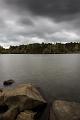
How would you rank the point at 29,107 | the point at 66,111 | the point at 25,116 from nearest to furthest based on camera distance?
the point at 66,111, the point at 25,116, the point at 29,107

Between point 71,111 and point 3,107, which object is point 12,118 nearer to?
point 3,107

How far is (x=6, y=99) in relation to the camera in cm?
2189

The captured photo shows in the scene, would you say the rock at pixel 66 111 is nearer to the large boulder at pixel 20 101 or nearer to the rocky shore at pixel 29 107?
the rocky shore at pixel 29 107

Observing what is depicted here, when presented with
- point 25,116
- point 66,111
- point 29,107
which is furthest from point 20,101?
point 66,111

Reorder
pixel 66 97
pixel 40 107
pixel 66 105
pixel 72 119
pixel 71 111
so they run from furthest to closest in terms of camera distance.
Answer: pixel 66 97, pixel 40 107, pixel 66 105, pixel 71 111, pixel 72 119

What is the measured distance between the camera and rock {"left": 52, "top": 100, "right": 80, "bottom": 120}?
1612 centimetres

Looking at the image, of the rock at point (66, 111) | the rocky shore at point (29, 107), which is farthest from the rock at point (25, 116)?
the rock at point (66, 111)

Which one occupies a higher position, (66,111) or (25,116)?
Answer: (66,111)

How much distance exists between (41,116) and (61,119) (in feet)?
17.5

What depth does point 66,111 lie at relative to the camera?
1700 centimetres

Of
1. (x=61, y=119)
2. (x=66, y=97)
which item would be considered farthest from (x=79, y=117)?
(x=66, y=97)

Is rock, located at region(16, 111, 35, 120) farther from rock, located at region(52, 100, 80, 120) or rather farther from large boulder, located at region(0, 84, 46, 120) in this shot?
rock, located at region(52, 100, 80, 120)

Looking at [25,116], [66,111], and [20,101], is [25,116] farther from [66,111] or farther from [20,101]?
[66,111]

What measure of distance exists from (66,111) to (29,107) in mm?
5961
